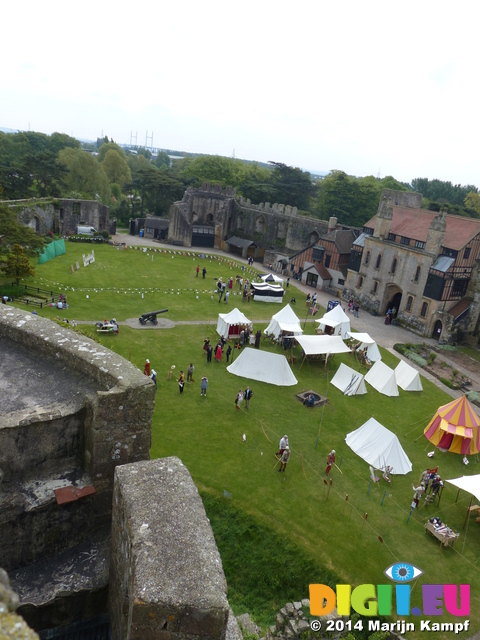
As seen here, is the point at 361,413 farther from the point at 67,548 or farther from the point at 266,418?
the point at 67,548

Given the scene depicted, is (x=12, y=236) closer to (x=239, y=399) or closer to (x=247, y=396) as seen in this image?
(x=239, y=399)

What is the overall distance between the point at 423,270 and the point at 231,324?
50.3 ft

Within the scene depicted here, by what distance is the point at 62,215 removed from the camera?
4600 cm

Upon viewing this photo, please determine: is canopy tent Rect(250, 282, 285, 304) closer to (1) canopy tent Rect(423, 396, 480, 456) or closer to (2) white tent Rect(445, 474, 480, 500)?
(1) canopy tent Rect(423, 396, 480, 456)

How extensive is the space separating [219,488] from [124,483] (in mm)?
8661

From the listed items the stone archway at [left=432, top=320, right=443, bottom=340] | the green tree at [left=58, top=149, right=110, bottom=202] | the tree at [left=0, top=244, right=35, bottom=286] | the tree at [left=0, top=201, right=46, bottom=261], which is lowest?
the stone archway at [left=432, top=320, right=443, bottom=340]

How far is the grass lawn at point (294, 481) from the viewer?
12.4 m

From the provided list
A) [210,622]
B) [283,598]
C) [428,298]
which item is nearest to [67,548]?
[210,622]

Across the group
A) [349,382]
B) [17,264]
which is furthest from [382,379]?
[17,264]

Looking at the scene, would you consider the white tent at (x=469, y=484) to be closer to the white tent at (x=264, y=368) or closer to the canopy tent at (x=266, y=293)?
the white tent at (x=264, y=368)

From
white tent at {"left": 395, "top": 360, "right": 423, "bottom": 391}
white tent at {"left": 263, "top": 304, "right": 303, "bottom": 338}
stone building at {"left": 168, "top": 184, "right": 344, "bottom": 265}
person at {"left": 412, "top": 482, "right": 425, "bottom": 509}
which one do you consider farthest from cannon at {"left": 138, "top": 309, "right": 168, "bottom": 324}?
stone building at {"left": 168, "top": 184, "right": 344, "bottom": 265}

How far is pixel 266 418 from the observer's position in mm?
18891

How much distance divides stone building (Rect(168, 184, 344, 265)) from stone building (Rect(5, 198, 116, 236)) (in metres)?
7.32

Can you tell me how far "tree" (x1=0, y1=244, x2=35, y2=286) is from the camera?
91.4 feet
